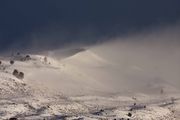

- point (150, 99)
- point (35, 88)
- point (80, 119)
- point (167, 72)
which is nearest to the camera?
point (80, 119)

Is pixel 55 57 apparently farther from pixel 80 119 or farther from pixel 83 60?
pixel 80 119

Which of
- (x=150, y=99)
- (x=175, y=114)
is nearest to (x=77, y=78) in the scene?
(x=150, y=99)

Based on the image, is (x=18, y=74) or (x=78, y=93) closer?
(x=78, y=93)

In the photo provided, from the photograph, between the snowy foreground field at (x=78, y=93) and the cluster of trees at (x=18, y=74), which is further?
the cluster of trees at (x=18, y=74)

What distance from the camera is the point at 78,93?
129 metres

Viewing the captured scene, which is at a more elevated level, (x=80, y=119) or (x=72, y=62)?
(x=72, y=62)

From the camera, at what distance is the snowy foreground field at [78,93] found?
10725cm

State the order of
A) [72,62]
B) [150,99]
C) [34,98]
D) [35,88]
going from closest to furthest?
[34,98], [35,88], [150,99], [72,62]

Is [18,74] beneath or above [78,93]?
above

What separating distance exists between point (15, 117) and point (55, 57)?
59.0 meters

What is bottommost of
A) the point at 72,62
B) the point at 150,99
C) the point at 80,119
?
the point at 80,119

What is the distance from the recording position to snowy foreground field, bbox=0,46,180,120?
107 meters

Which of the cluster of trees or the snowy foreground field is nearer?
the snowy foreground field

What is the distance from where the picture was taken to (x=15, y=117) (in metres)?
101
